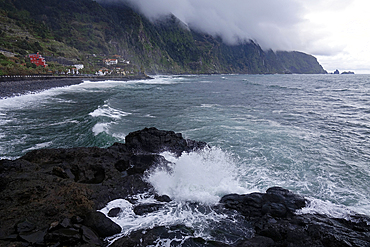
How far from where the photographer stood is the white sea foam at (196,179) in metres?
8.27

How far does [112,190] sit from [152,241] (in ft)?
9.45

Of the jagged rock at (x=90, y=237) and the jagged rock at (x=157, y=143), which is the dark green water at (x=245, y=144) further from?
the jagged rock at (x=90, y=237)

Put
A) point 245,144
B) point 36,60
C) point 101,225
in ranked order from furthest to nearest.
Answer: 1. point 36,60
2. point 245,144
3. point 101,225

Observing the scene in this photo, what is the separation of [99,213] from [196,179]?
426 centimetres

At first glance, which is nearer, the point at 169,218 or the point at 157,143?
the point at 169,218

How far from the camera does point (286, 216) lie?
6.77 meters

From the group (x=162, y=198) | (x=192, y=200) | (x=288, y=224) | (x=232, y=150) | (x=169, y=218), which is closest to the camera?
(x=288, y=224)

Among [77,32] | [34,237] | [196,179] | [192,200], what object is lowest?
[192,200]

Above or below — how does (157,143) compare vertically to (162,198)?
above

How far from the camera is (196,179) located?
918cm

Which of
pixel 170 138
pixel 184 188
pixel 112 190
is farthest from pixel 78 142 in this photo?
pixel 184 188

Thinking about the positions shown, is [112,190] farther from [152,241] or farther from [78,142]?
[78,142]

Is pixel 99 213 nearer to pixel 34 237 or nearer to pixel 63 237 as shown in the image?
pixel 63 237

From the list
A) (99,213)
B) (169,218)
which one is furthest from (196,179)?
(99,213)
